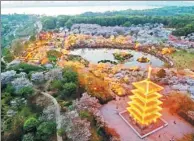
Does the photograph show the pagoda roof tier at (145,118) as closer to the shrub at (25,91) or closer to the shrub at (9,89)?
the shrub at (25,91)

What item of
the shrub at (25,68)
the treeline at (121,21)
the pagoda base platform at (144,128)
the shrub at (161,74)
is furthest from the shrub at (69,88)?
the treeline at (121,21)

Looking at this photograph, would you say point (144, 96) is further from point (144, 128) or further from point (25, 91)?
point (25, 91)

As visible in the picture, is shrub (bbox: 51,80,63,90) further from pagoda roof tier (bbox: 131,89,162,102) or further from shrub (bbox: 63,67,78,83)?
pagoda roof tier (bbox: 131,89,162,102)

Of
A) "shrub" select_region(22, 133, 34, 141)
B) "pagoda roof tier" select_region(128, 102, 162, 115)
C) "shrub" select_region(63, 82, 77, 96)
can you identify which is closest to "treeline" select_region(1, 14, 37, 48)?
"shrub" select_region(63, 82, 77, 96)

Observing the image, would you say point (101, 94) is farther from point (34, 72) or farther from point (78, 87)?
point (34, 72)

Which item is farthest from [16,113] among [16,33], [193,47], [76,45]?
[16,33]
